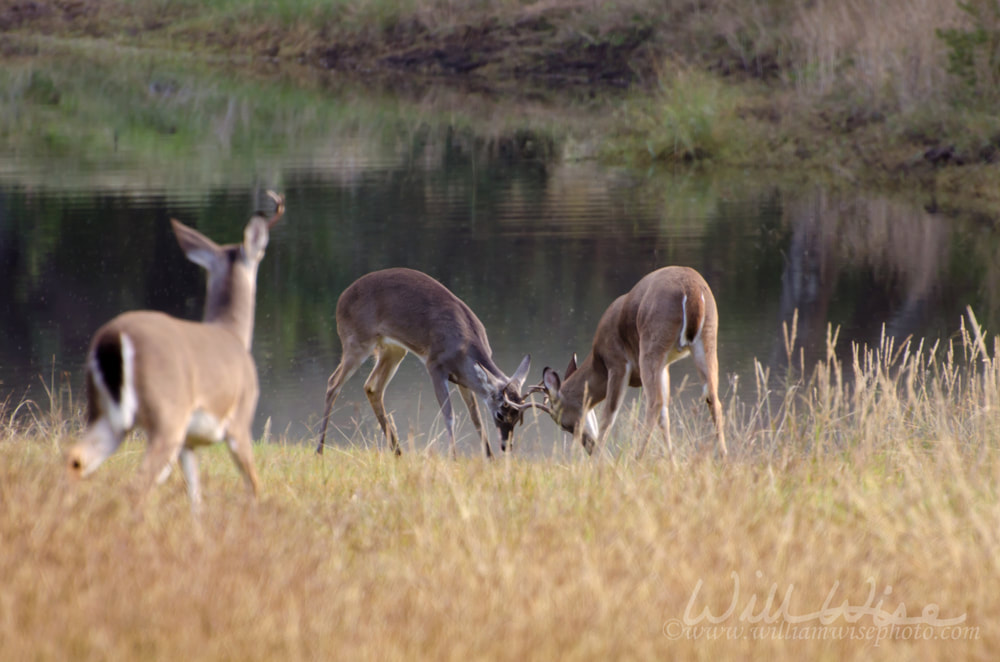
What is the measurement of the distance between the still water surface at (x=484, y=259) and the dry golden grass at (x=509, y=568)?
4.26 m

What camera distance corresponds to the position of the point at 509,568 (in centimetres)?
420

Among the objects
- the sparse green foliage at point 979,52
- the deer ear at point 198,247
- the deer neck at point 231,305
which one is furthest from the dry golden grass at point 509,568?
the sparse green foliage at point 979,52

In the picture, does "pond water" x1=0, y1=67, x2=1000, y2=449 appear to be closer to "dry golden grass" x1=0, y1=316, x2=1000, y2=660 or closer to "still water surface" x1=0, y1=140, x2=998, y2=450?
"still water surface" x1=0, y1=140, x2=998, y2=450

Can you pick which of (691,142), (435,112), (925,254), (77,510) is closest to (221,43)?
(435,112)

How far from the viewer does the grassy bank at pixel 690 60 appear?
78.9ft

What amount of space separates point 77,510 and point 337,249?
1546 centimetres

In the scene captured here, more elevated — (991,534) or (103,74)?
(103,74)

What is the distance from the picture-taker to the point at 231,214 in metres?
22.8

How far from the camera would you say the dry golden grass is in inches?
147

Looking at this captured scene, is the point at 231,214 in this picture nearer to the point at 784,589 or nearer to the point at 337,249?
the point at 337,249

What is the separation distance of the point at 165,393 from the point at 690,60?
116 ft

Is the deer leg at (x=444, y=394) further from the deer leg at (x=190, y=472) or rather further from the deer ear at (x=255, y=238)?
the deer leg at (x=190, y=472)
